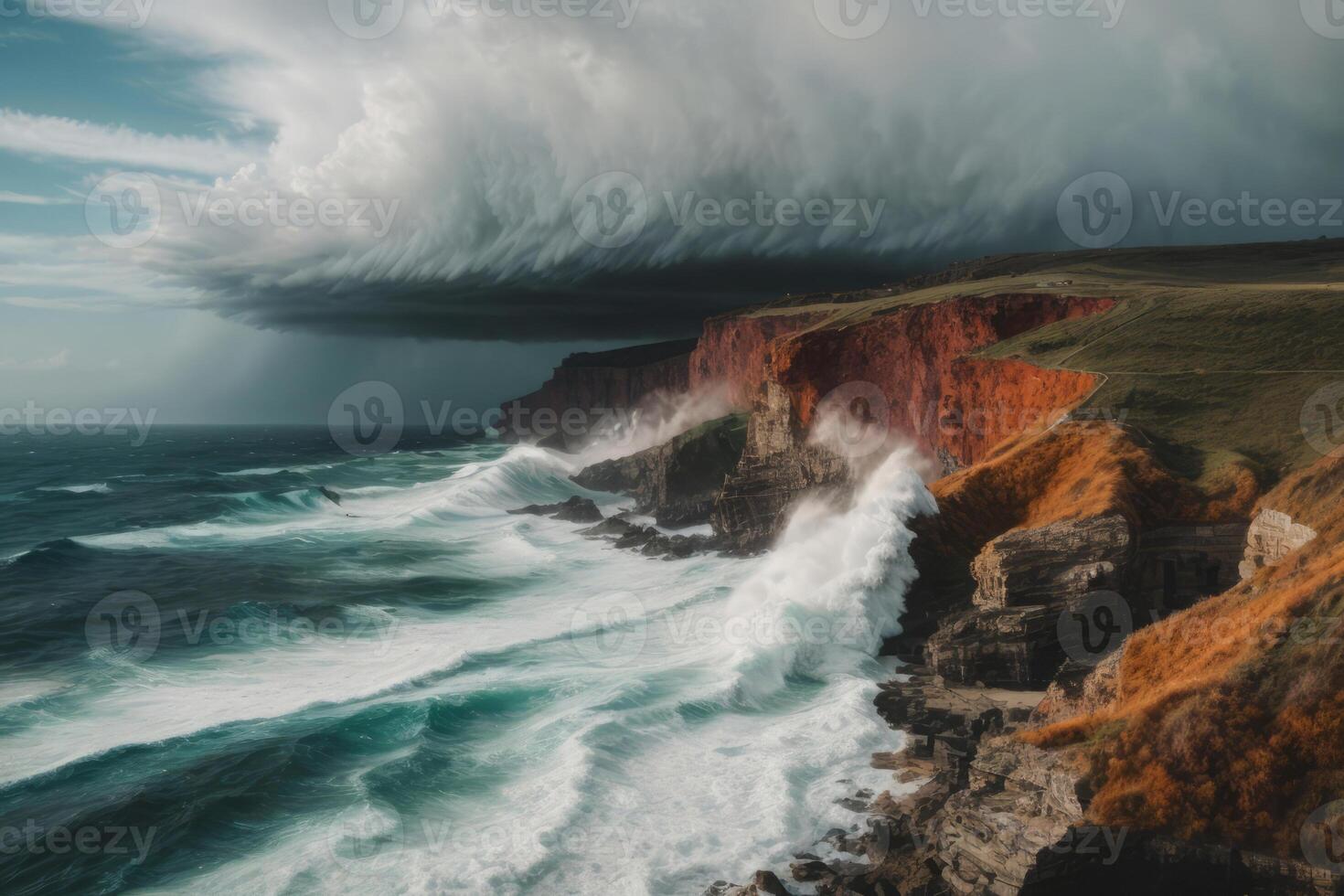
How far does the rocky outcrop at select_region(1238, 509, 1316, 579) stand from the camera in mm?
19359

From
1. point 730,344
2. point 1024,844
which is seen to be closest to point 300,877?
point 1024,844

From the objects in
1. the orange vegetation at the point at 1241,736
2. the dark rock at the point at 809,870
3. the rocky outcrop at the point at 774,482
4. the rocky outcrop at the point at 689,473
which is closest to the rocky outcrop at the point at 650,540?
the rocky outcrop at the point at 774,482

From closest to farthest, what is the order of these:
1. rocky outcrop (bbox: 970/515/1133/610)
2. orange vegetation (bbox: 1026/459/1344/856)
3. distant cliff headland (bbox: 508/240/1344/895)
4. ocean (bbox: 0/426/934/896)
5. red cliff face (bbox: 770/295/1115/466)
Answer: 1. orange vegetation (bbox: 1026/459/1344/856)
2. distant cliff headland (bbox: 508/240/1344/895)
3. ocean (bbox: 0/426/934/896)
4. rocky outcrop (bbox: 970/515/1133/610)
5. red cliff face (bbox: 770/295/1115/466)

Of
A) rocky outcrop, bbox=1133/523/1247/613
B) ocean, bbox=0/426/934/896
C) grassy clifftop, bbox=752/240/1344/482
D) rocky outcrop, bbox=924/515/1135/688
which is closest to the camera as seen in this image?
ocean, bbox=0/426/934/896

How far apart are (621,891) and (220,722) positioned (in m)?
13.6

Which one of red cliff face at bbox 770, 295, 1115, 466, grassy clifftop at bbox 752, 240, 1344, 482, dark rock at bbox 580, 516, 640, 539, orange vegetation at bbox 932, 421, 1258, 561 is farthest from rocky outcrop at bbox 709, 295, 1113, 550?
dark rock at bbox 580, 516, 640, 539

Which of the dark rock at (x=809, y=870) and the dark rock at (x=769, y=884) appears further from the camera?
the dark rock at (x=809, y=870)

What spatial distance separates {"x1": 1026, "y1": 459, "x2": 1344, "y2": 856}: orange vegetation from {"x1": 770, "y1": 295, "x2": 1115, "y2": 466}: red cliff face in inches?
697

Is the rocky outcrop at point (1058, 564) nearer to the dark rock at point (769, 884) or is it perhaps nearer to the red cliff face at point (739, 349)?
the dark rock at point (769, 884)

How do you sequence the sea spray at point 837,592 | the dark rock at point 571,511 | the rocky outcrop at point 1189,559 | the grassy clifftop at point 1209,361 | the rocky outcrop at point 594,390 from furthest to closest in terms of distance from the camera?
the rocky outcrop at point 594,390 < the dark rock at point 571,511 < the grassy clifftop at point 1209,361 < the sea spray at point 837,592 < the rocky outcrop at point 1189,559

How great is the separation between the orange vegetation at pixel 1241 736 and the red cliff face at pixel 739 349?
49898mm

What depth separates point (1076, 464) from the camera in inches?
990

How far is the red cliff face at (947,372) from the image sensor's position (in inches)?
1313

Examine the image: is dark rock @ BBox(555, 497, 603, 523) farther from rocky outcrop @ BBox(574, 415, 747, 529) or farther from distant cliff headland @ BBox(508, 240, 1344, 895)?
distant cliff headland @ BBox(508, 240, 1344, 895)
